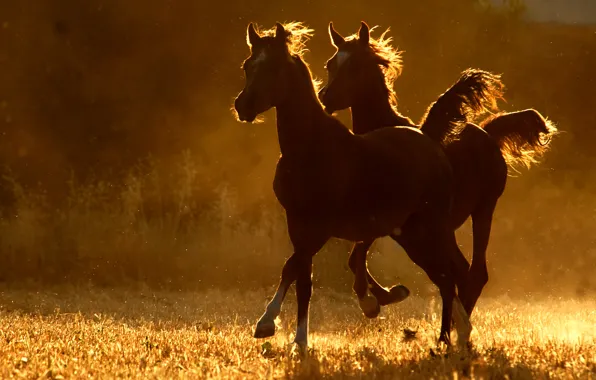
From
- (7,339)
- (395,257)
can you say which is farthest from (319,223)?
(395,257)

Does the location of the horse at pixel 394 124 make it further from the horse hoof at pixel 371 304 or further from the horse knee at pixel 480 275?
the horse hoof at pixel 371 304

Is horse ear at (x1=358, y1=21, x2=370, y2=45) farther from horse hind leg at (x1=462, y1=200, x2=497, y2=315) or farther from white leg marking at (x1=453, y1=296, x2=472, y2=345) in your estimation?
white leg marking at (x1=453, y1=296, x2=472, y2=345)

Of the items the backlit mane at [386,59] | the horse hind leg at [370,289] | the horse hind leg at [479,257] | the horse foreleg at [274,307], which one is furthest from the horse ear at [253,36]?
the horse hind leg at [479,257]

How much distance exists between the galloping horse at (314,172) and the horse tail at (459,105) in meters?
1.10

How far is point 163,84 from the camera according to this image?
19609mm

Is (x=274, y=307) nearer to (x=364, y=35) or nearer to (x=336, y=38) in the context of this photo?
(x=364, y=35)

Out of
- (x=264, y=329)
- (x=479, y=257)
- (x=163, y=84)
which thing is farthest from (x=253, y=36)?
(x=163, y=84)

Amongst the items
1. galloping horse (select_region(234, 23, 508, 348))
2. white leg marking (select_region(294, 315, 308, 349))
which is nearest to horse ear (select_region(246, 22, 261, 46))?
galloping horse (select_region(234, 23, 508, 348))

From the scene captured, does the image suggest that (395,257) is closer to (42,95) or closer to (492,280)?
(492,280)

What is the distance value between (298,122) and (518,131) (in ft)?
12.4

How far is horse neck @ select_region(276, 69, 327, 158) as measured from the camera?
707cm

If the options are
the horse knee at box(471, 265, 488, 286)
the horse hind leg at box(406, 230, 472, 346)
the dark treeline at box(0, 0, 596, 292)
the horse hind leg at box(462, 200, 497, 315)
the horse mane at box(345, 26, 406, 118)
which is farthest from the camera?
the dark treeline at box(0, 0, 596, 292)

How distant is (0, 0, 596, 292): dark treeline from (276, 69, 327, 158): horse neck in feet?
37.8

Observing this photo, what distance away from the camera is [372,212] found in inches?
285
